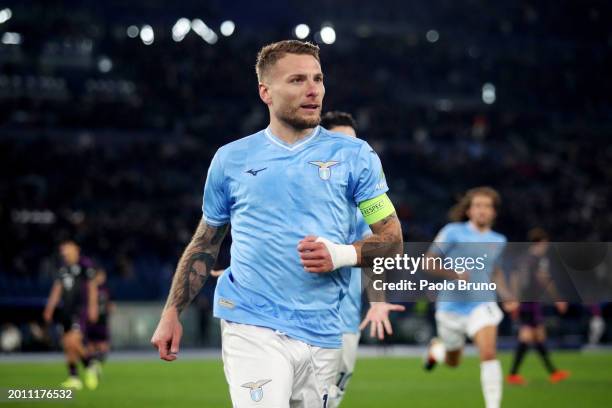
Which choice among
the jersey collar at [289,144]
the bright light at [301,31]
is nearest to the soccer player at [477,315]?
the jersey collar at [289,144]

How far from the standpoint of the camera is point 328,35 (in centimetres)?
4209

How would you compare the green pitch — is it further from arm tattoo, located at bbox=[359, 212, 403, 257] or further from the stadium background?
arm tattoo, located at bbox=[359, 212, 403, 257]

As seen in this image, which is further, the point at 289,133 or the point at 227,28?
the point at 227,28

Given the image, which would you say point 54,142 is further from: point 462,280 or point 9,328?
point 462,280

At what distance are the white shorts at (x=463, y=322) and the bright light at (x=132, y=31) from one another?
3042cm

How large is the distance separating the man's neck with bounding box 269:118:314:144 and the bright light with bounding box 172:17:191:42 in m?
35.8

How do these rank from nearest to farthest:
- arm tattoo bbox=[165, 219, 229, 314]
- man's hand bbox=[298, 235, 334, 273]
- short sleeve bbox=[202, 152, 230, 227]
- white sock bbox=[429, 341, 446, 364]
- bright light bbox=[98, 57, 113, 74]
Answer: man's hand bbox=[298, 235, 334, 273], short sleeve bbox=[202, 152, 230, 227], arm tattoo bbox=[165, 219, 229, 314], white sock bbox=[429, 341, 446, 364], bright light bbox=[98, 57, 113, 74]

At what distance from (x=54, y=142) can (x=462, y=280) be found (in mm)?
29244

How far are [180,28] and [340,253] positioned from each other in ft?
122

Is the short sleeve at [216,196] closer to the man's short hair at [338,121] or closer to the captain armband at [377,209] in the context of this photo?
the captain armband at [377,209]

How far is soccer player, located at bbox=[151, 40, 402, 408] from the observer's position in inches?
190

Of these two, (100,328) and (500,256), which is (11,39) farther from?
(500,256)

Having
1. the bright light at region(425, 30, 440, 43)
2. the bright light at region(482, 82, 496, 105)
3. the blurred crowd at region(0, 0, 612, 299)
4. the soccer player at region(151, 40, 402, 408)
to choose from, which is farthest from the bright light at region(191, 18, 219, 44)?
the soccer player at region(151, 40, 402, 408)

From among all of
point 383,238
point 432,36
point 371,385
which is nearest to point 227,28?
point 432,36
